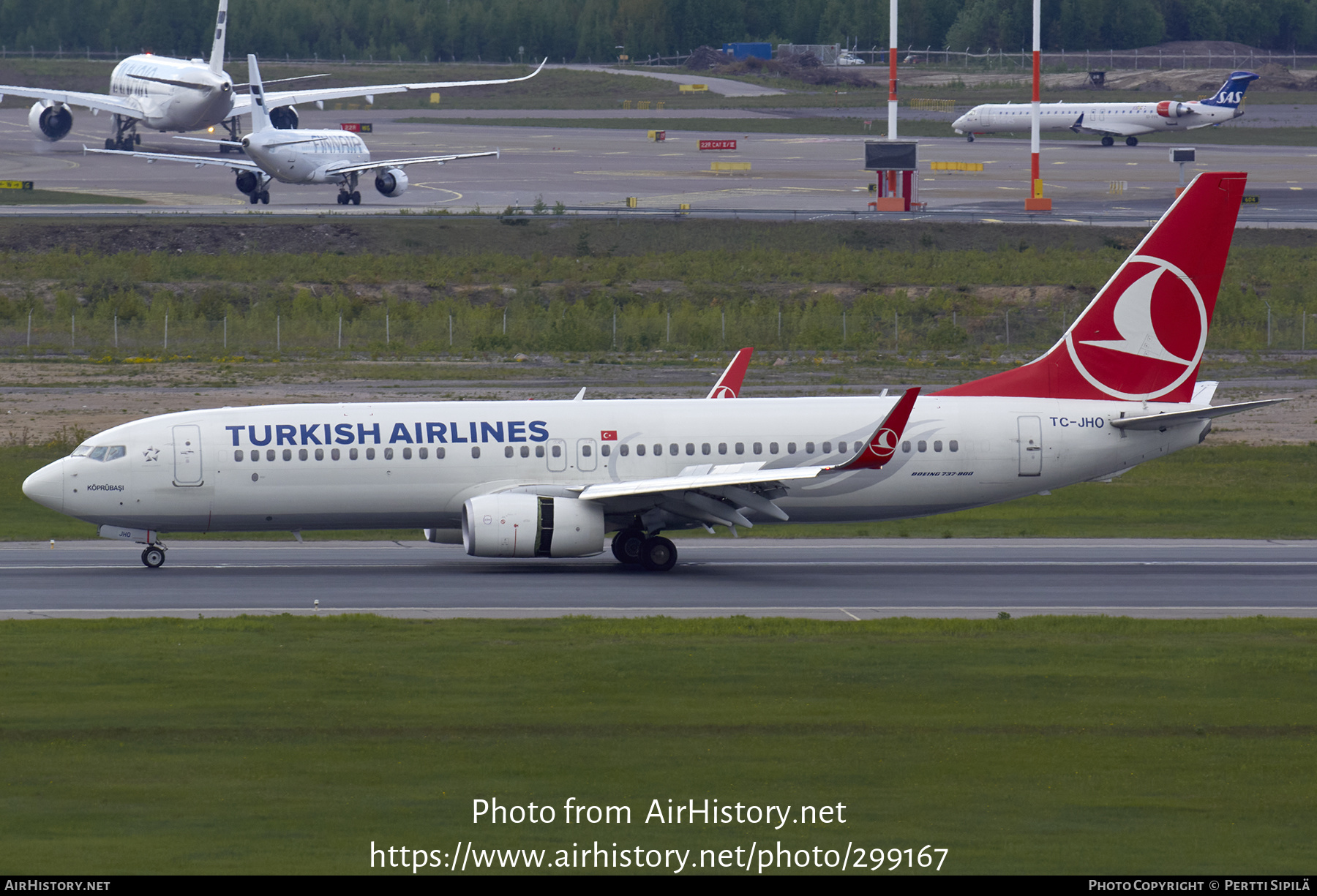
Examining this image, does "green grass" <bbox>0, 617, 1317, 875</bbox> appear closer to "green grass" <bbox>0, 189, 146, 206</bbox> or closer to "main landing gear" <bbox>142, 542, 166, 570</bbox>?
"main landing gear" <bbox>142, 542, 166, 570</bbox>

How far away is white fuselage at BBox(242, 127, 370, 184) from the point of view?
101312mm

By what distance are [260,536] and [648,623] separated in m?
16.8

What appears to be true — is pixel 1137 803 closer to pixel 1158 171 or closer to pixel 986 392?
pixel 986 392

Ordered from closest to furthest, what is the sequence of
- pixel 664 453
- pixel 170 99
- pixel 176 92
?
pixel 664 453, pixel 176 92, pixel 170 99

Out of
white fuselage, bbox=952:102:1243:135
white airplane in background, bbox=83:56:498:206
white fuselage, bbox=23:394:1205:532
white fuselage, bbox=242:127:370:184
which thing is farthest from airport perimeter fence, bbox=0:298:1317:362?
white fuselage, bbox=952:102:1243:135

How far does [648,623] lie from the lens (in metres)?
28.1

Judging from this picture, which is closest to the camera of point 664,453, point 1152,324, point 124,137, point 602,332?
point 664,453

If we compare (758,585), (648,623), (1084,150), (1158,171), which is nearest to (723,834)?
(648,623)

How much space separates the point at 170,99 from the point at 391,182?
20315 millimetres

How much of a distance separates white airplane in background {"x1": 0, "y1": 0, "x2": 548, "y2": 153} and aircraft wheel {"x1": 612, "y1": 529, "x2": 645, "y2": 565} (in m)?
81.6

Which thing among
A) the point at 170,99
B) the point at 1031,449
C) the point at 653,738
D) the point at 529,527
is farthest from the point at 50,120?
the point at 653,738

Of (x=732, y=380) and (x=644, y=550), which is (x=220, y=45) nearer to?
(x=732, y=380)

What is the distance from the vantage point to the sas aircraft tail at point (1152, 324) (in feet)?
121

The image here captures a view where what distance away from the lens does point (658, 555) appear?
3512 centimetres
